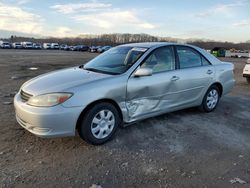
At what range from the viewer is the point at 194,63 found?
5805mm

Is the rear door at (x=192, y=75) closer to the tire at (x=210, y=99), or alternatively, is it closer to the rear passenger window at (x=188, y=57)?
the rear passenger window at (x=188, y=57)

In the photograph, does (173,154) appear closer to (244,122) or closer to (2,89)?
(244,122)

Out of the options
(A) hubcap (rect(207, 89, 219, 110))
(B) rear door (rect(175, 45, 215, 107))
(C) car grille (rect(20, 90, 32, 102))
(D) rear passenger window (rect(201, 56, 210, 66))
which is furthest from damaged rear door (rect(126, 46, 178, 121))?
(C) car grille (rect(20, 90, 32, 102))

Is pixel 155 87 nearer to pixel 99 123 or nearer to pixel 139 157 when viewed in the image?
pixel 99 123

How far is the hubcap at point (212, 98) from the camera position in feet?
20.4

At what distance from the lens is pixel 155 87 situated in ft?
16.1

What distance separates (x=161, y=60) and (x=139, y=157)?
6.45 ft

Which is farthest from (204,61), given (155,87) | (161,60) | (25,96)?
(25,96)

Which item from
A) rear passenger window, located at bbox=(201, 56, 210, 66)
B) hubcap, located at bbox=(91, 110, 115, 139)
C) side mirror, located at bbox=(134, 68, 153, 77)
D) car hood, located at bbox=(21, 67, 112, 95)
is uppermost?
rear passenger window, located at bbox=(201, 56, 210, 66)

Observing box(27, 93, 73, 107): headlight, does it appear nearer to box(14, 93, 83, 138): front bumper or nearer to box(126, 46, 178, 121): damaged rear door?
box(14, 93, 83, 138): front bumper

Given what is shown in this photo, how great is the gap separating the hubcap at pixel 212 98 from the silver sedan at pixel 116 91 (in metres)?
0.02

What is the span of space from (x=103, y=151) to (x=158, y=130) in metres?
1.29

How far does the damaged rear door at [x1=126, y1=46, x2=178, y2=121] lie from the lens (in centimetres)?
463

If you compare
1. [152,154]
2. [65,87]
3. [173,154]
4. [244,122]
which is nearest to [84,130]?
[65,87]
